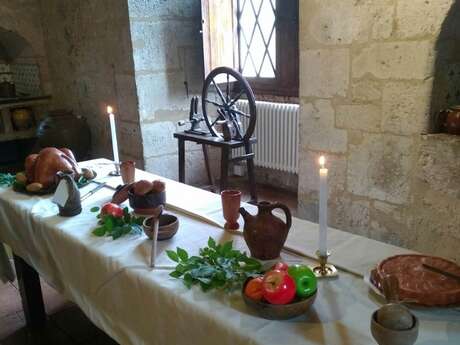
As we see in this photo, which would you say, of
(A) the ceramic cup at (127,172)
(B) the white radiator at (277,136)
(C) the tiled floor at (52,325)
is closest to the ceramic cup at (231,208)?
(A) the ceramic cup at (127,172)

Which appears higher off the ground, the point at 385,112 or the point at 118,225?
the point at 385,112

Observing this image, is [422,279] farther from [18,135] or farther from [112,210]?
[18,135]

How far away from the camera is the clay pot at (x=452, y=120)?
1.90 metres

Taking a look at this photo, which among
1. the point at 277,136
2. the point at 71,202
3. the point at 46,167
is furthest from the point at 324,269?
the point at 277,136

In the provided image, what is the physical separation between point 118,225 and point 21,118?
373cm

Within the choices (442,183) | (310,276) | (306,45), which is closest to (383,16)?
(306,45)

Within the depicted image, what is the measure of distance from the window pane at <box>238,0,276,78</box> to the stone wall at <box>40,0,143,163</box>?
1.02 m

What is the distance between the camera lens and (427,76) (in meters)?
1.91

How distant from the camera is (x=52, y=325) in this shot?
2.04 m

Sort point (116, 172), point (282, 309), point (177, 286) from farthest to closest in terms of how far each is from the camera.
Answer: point (116, 172), point (177, 286), point (282, 309)

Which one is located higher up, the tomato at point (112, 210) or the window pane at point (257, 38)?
the window pane at point (257, 38)

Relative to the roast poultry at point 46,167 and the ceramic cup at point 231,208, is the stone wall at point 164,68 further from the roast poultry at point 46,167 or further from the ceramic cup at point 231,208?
the ceramic cup at point 231,208

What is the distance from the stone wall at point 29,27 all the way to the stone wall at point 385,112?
10.4ft

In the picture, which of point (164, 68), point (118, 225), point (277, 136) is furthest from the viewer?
point (277, 136)
